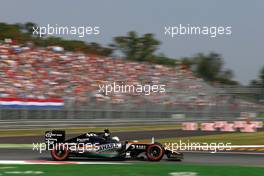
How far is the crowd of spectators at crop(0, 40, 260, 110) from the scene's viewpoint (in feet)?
81.2

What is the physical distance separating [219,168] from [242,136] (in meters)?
12.1

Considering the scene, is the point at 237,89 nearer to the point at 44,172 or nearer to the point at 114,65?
the point at 114,65

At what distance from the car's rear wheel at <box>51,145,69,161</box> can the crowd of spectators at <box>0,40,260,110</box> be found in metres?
11.1

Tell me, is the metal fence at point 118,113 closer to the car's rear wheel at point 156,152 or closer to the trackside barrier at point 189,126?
the trackside barrier at point 189,126

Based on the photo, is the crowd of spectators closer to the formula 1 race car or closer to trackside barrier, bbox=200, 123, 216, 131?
trackside barrier, bbox=200, 123, 216, 131

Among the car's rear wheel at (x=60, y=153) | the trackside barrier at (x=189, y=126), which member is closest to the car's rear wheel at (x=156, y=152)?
the car's rear wheel at (x=60, y=153)

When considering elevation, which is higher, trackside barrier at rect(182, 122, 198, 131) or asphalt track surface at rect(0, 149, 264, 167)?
trackside barrier at rect(182, 122, 198, 131)

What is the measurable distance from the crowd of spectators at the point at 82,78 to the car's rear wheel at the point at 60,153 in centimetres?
1105

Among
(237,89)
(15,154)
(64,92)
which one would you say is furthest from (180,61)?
(15,154)

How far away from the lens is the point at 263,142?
2044cm

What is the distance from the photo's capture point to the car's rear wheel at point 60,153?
13.0 metres

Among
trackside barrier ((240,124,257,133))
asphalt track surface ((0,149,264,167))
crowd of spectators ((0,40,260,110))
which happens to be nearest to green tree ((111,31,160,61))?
crowd of spectators ((0,40,260,110))

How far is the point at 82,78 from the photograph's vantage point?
26922mm

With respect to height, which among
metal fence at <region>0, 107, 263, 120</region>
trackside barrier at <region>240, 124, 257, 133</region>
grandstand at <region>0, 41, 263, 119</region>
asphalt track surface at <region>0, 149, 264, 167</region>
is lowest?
asphalt track surface at <region>0, 149, 264, 167</region>
